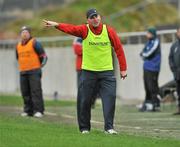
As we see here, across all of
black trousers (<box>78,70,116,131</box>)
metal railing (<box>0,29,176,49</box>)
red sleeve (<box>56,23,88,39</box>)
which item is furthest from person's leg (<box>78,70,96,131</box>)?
metal railing (<box>0,29,176,49</box>)

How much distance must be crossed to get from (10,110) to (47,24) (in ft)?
24.4

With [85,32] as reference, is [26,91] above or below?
below

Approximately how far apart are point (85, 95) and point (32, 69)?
4.80 meters

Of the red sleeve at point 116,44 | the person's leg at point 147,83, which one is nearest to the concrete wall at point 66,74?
the person's leg at point 147,83

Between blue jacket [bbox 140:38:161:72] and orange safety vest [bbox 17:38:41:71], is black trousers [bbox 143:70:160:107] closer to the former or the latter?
blue jacket [bbox 140:38:161:72]

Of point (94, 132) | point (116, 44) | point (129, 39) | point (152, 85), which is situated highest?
point (116, 44)

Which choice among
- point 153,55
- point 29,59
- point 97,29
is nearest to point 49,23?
point 97,29

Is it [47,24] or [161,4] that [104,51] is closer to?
[47,24]

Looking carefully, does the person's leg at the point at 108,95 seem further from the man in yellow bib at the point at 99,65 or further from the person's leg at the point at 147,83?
the person's leg at the point at 147,83

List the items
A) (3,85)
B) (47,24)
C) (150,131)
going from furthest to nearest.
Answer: (3,85)
(150,131)
(47,24)

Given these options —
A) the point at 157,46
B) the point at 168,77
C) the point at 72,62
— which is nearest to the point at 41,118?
the point at 157,46

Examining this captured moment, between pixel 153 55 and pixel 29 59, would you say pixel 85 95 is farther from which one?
pixel 153 55

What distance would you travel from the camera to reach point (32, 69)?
18.7 m

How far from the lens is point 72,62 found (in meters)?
31.4
